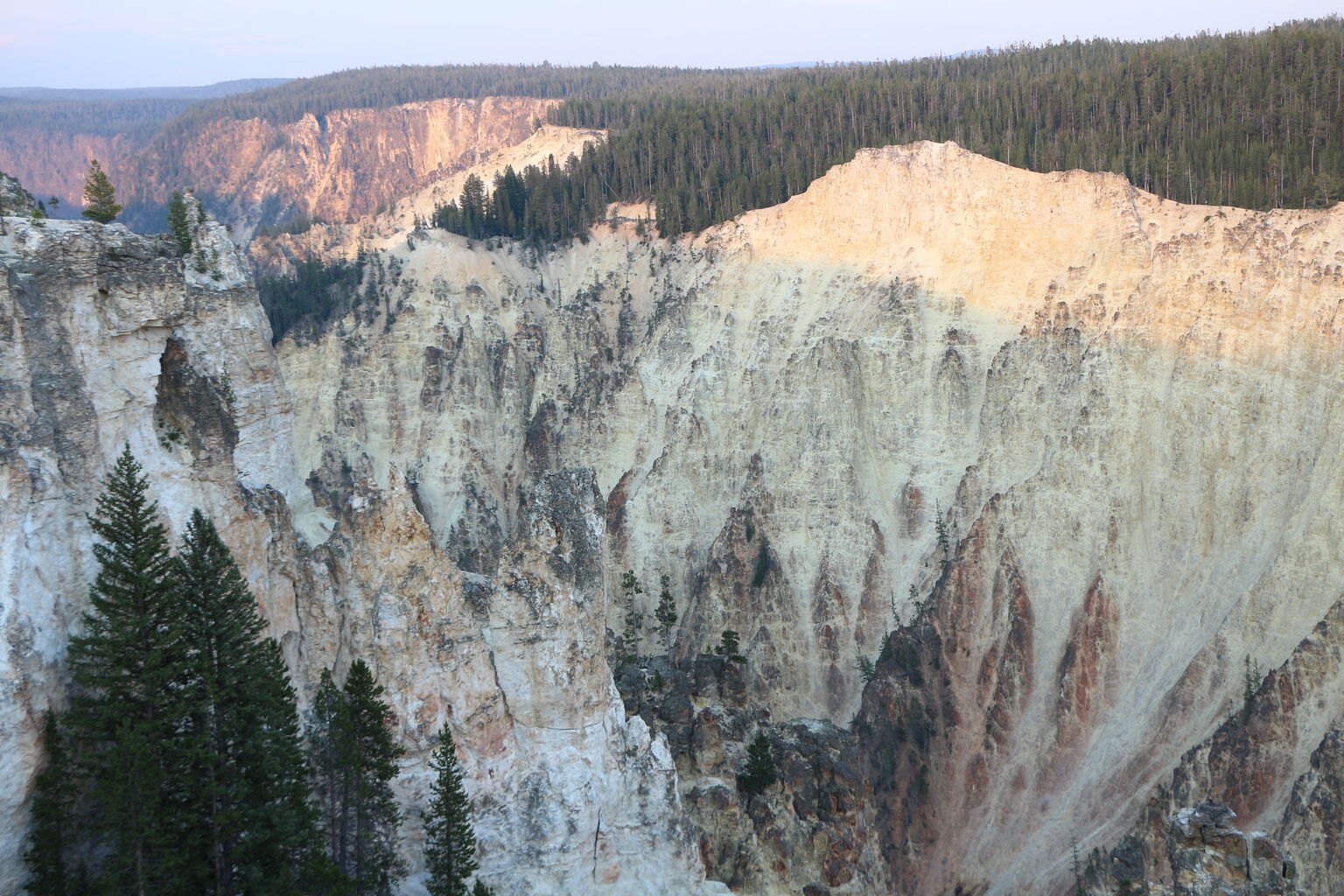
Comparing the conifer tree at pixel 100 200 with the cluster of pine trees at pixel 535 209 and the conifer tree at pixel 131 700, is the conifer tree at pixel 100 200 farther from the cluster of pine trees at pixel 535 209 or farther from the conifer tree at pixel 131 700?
the cluster of pine trees at pixel 535 209

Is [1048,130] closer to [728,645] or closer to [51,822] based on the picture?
[728,645]

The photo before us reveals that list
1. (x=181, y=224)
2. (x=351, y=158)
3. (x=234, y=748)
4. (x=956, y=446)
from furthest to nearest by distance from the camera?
(x=351, y=158) → (x=956, y=446) → (x=181, y=224) → (x=234, y=748)

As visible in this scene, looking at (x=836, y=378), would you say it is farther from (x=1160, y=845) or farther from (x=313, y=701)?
(x=313, y=701)

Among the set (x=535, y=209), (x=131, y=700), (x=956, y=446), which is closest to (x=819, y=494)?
(x=956, y=446)

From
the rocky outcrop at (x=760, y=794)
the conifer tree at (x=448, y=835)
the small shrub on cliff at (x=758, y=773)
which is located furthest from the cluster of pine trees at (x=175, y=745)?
the small shrub on cliff at (x=758, y=773)

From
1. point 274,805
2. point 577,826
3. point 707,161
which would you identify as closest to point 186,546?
point 274,805

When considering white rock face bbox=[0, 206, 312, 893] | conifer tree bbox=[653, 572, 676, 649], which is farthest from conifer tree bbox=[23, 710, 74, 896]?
conifer tree bbox=[653, 572, 676, 649]
